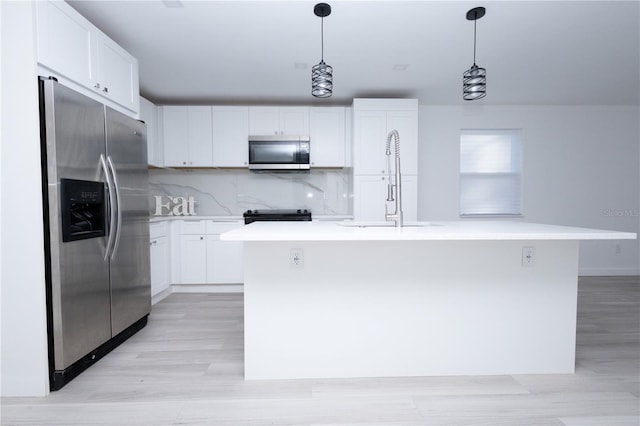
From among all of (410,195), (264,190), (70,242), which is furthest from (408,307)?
(264,190)

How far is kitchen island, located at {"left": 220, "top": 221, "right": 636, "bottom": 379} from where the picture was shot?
2.00 meters

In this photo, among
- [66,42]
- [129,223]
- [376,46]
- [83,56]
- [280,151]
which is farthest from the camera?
[280,151]

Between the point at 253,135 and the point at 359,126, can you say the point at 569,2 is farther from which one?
the point at 253,135

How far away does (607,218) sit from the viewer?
4.86 metres

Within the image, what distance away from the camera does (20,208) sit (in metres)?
1.84

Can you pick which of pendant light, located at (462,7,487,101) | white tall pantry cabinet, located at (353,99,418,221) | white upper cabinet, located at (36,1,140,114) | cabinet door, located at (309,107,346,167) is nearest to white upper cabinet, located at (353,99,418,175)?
white tall pantry cabinet, located at (353,99,418,221)

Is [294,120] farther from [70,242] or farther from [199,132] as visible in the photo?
[70,242]

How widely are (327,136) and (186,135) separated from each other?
174cm

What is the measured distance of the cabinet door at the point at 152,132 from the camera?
402 cm

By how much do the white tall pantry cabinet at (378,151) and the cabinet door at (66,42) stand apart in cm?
267

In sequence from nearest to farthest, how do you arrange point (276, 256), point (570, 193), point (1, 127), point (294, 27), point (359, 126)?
point (1, 127), point (276, 256), point (294, 27), point (359, 126), point (570, 193)

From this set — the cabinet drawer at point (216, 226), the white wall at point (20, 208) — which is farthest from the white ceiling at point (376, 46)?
the cabinet drawer at point (216, 226)

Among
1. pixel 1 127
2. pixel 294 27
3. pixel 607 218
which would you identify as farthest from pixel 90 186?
pixel 607 218

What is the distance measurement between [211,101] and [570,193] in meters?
4.98
